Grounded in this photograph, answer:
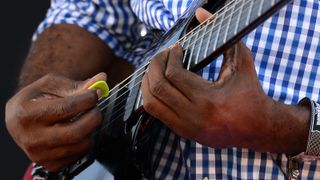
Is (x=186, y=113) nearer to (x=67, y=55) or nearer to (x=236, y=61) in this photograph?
(x=236, y=61)

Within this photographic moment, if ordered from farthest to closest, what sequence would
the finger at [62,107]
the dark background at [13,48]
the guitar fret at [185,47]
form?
the dark background at [13,48]
the finger at [62,107]
the guitar fret at [185,47]

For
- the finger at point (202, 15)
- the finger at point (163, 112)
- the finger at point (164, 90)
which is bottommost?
the finger at point (163, 112)

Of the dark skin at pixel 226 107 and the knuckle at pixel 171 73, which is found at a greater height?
the knuckle at pixel 171 73

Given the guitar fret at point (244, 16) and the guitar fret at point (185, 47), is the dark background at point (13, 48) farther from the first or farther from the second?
the guitar fret at point (244, 16)

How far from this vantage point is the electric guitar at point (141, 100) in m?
1.06

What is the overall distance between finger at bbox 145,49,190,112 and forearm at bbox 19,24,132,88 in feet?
1.55

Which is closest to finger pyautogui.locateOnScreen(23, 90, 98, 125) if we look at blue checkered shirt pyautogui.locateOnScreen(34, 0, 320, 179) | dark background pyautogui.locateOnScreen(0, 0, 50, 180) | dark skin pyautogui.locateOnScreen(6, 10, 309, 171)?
dark skin pyautogui.locateOnScreen(6, 10, 309, 171)

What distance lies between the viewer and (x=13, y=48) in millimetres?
2176

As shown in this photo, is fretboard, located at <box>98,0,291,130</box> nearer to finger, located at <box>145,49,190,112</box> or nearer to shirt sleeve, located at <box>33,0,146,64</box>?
finger, located at <box>145,49,190,112</box>

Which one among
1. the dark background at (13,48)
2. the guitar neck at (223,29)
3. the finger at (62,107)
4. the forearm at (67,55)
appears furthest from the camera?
the dark background at (13,48)

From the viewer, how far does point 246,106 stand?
1076 mm

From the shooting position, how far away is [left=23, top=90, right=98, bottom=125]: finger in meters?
1.23

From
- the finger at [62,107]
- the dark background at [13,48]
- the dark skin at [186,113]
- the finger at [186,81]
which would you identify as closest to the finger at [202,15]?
→ the dark skin at [186,113]

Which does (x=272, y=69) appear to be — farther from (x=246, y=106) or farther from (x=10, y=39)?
(x=10, y=39)
